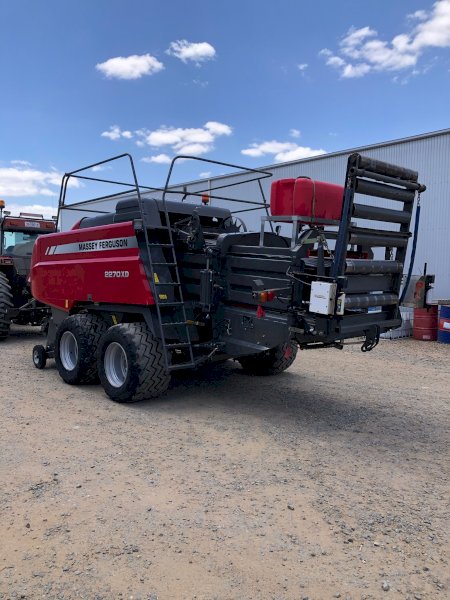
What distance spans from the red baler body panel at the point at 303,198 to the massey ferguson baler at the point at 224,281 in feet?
0.04

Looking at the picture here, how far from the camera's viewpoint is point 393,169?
15.7 ft

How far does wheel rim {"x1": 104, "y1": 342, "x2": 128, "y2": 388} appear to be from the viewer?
5802 mm

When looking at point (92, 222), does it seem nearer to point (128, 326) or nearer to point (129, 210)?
point (129, 210)

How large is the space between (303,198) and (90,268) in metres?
2.87

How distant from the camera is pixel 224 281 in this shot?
542cm

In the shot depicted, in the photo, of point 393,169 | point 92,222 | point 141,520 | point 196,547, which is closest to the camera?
point 196,547

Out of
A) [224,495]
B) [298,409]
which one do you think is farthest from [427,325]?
[224,495]

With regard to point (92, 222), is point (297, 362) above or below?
below

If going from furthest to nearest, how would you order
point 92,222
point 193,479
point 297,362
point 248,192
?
point 248,192 < point 297,362 < point 92,222 < point 193,479

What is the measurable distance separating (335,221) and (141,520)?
339cm

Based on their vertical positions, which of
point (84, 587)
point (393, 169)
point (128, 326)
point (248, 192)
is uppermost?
point (248, 192)

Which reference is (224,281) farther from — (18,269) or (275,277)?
(18,269)

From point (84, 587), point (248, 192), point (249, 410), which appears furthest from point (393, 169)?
point (248, 192)

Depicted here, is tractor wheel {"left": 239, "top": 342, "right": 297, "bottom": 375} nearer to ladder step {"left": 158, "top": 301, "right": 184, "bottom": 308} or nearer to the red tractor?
ladder step {"left": 158, "top": 301, "right": 184, "bottom": 308}
